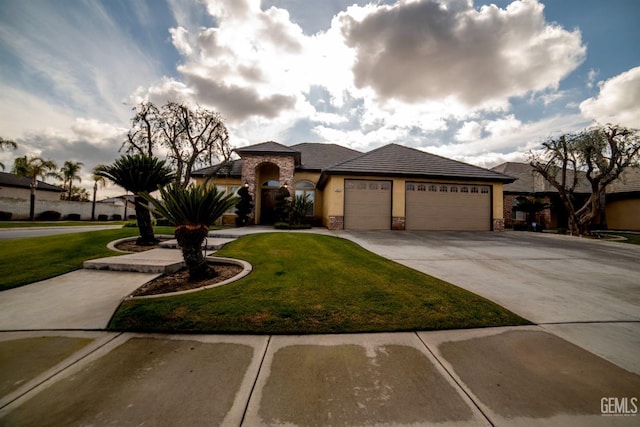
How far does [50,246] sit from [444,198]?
55.9ft

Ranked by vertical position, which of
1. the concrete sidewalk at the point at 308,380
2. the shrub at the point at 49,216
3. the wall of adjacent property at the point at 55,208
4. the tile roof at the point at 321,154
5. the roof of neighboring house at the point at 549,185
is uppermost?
the tile roof at the point at 321,154

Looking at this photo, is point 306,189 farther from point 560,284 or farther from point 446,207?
point 560,284

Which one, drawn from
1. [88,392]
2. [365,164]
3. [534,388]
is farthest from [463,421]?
[365,164]

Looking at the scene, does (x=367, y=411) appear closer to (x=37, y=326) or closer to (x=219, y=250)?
(x=37, y=326)

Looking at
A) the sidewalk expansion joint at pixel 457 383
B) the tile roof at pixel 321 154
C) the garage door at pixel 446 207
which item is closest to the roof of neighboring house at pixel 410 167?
the garage door at pixel 446 207

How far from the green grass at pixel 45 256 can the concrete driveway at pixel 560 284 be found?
7.69m

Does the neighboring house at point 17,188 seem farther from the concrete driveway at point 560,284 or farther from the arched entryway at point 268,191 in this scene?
the concrete driveway at point 560,284

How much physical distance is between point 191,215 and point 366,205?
34.9 ft

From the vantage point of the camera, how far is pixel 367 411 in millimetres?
1625

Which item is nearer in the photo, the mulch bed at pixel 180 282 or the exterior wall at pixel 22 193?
the mulch bed at pixel 180 282

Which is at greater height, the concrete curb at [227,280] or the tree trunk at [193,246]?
the tree trunk at [193,246]

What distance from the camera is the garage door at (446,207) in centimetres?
1378

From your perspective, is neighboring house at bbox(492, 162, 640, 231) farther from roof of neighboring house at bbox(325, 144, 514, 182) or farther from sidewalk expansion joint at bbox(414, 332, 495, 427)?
sidewalk expansion joint at bbox(414, 332, 495, 427)

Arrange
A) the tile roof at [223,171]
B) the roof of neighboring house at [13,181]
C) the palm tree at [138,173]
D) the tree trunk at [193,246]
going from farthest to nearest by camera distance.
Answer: the roof of neighboring house at [13,181] → the tile roof at [223,171] → the palm tree at [138,173] → the tree trunk at [193,246]
